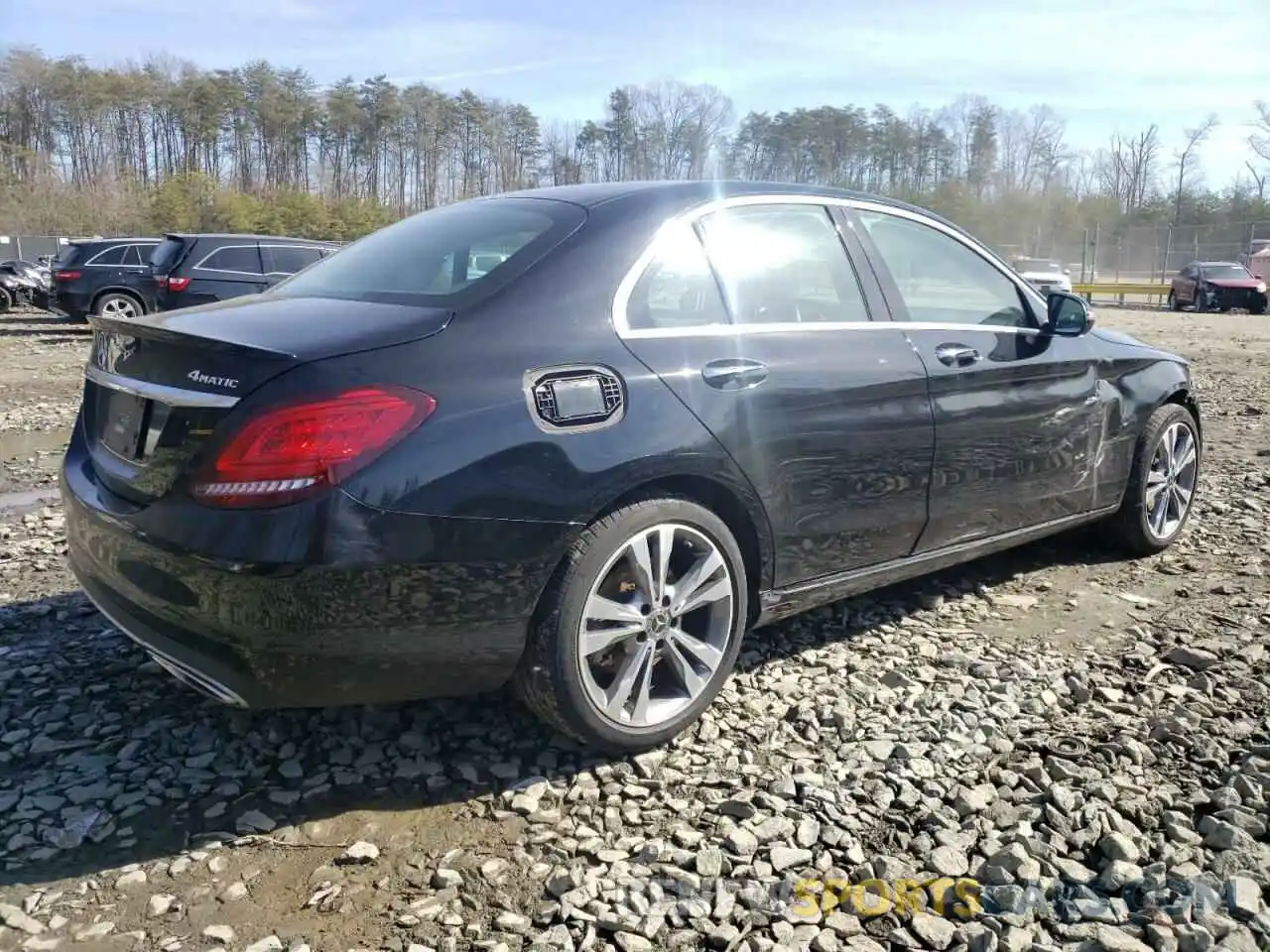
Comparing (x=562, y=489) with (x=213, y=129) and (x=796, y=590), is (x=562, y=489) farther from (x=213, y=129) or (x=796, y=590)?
(x=213, y=129)

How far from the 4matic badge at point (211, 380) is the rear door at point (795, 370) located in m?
1.02

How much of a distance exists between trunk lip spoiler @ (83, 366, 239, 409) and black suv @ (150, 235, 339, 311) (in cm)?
1291

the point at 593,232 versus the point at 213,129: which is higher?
the point at 213,129

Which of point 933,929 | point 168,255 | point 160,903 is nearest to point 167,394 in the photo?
point 160,903

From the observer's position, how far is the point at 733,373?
10.0 feet

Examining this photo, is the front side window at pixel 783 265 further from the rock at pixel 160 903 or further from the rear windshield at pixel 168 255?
the rear windshield at pixel 168 255

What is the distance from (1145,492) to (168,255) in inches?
573

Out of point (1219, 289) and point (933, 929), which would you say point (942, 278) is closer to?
point (933, 929)

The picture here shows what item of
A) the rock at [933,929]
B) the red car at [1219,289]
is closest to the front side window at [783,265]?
the rock at [933,929]

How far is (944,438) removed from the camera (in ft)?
11.9

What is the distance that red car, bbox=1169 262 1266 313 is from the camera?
27281 millimetres

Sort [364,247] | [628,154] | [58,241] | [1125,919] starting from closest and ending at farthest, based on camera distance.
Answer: [1125,919] → [364,247] → [58,241] → [628,154]

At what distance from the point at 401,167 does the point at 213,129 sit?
13129 millimetres

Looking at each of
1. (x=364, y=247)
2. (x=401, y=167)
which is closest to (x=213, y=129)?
(x=401, y=167)
